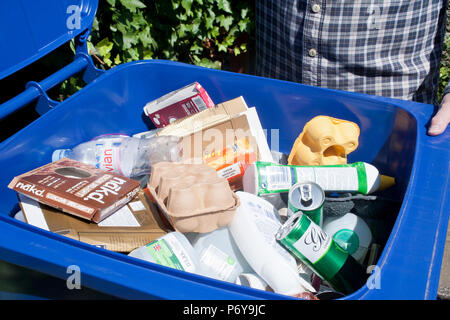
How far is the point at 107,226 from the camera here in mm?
980

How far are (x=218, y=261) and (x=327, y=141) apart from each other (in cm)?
48

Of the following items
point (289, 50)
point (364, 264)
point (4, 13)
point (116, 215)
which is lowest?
point (364, 264)

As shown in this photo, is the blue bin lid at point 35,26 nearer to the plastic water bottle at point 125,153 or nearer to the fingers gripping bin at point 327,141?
the plastic water bottle at point 125,153

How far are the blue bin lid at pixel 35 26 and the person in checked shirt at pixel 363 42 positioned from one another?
700 mm

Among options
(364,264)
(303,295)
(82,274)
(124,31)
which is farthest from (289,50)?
(82,274)

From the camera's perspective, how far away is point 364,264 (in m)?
1.01

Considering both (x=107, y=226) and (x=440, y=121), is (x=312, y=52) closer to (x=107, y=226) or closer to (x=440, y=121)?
(x=440, y=121)

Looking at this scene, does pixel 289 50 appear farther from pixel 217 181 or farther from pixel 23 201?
pixel 23 201

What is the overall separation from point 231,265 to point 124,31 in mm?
1236

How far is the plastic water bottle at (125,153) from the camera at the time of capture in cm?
125

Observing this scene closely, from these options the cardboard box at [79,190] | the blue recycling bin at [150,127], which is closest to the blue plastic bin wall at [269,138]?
the blue recycling bin at [150,127]

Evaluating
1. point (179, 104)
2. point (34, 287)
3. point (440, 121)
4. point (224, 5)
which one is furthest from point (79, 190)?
point (224, 5)
